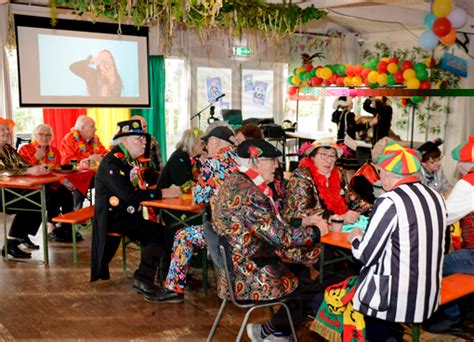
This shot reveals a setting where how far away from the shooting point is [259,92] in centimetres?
1073

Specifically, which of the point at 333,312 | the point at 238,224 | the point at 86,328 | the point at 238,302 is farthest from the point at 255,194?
the point at 86,328

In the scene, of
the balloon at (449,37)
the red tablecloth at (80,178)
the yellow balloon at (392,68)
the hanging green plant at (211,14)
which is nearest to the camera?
the red tablecloth at (80,178)

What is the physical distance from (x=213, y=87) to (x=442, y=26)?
434 cm

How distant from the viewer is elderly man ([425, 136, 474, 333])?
9.43 feet

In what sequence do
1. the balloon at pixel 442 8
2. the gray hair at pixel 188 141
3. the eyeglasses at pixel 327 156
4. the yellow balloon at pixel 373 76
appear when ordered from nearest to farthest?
the eyeglasses at pixel 327 156 → the gray hair at pixel 188 141 → the balloon at pixel 442 8 → the yellow balloon at pixel 373 76

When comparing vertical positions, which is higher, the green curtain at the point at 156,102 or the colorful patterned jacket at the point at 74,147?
the green curtain at the point at 156,102

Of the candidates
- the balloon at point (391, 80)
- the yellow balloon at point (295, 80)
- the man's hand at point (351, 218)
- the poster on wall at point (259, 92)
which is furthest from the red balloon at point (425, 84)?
the man's hand at point (351, 218)

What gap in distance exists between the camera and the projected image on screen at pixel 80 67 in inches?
289

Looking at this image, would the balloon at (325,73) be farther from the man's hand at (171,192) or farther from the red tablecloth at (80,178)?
the man's hand at (171,192)

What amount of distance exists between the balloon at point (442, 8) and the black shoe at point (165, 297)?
532cm

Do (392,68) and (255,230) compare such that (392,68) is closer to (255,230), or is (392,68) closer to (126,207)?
(126,207)

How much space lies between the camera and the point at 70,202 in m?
5.78

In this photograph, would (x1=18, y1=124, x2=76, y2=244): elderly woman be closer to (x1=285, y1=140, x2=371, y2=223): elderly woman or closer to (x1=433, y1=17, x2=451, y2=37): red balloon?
(x1=285, y1=140, x2=371, y2=223): elderly woman

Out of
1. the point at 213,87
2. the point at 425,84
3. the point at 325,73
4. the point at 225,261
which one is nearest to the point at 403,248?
the point at 225,261
